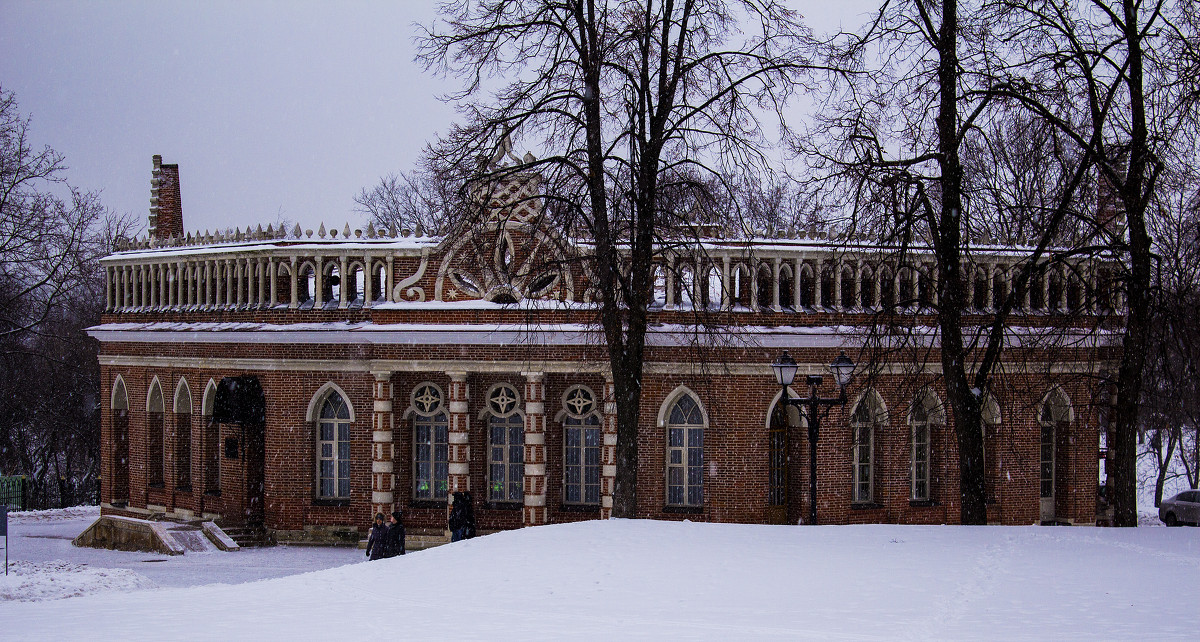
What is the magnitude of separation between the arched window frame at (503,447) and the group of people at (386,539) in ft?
14.9

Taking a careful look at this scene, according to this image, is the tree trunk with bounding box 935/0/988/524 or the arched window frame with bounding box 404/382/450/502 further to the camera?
the arched window frame with bounding box 404/382/450/502

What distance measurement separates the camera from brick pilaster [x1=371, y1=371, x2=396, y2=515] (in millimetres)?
22906

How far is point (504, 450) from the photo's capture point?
77.4ft

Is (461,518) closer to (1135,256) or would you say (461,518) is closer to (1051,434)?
(1135,256)

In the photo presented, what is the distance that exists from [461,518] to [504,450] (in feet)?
8.55

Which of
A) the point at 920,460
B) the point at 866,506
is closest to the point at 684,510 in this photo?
the point at 866,506

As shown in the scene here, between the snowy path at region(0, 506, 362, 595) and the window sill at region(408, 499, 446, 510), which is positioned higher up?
the window sill at region(408, 499, 446, 510)

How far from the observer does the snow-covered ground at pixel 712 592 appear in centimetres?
1045

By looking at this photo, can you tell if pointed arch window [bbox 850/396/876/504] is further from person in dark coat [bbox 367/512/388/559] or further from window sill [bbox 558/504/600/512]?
person in dark coat [bbox 367/512/388/559]

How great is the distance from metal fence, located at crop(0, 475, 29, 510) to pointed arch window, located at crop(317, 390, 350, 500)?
32.7ft

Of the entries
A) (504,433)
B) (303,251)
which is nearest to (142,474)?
(303,251)

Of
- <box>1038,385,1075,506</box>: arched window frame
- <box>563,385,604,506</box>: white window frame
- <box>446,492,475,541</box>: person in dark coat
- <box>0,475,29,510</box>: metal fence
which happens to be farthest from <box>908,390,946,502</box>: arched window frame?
<box>0,475,29,510</box>: metal fence

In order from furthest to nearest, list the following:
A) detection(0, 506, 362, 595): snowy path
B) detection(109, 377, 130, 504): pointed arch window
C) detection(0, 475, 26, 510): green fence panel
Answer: detection(0, 475, 26, 510): green fence panel, detection(109, 377, 130, 504): pointed arch window, detection(0, 506, 362, 595): snowy path

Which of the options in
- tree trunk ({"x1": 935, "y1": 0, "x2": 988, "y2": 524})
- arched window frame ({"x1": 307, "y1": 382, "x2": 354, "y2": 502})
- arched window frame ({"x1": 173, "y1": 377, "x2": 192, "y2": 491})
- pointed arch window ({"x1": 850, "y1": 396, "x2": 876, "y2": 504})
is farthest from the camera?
arched window frame ({"x1": 173, "y1": 377, "x2": 192, "y2": 491})
